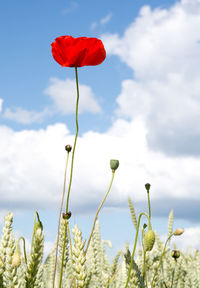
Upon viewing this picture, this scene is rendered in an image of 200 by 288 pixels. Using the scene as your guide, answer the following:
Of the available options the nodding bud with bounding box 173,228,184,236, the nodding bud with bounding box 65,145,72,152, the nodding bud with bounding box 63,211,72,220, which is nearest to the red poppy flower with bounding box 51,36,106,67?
the nodding bud with bounding box 65,145,72,152

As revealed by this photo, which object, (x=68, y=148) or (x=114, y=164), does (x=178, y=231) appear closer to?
(x=114, y=164)

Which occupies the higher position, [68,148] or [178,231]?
[68,148]

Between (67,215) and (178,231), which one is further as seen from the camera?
(178,231)

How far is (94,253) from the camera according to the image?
2.05 m

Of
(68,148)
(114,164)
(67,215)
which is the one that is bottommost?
(67,215)

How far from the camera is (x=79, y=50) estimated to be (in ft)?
6.21

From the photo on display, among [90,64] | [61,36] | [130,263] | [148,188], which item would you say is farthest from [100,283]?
[61,36]

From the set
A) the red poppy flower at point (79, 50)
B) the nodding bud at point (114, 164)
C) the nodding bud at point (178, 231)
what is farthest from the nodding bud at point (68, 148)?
the nodding bud at point (178, 231)

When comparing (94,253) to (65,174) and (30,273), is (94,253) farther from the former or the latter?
(30,273)

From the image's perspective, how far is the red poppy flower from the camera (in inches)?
75.2

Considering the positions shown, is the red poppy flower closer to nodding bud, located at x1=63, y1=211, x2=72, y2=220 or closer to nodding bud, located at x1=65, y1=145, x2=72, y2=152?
nodding bud, located at x1=65, y1=145, x2=72, y2=152

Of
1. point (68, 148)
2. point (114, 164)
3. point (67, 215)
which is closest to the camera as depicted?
point (67, 215)

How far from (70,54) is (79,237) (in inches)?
38.3

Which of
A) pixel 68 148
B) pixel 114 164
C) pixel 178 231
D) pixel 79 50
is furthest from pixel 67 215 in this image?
pixel 79 50
